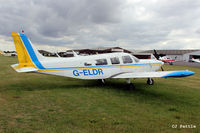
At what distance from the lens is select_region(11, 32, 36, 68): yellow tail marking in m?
7.26

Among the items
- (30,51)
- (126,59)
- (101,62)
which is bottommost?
(101,62)

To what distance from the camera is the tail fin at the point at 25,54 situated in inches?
288

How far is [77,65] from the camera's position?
26.2ft

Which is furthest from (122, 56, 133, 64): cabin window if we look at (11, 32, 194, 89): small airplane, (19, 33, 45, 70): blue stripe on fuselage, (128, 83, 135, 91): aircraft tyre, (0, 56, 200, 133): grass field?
(19, 33, 45, 70): blue stripe on fuselage

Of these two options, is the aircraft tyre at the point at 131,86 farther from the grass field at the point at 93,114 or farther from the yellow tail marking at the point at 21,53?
the yellow tail marking at the point at 21,53

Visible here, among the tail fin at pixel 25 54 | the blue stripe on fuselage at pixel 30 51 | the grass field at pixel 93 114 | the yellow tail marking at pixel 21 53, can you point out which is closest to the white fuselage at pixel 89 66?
the blue stripe on fuselage at pixel 30 51

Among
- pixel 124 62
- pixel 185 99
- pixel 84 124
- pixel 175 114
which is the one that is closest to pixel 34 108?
pixel 84 124

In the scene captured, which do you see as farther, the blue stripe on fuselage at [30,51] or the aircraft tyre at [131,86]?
the aircraft tyre at [131,86]

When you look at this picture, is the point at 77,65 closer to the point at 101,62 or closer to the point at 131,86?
the point at 101,62

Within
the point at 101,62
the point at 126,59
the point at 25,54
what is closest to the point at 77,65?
the point at 101,62

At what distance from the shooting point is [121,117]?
14.8 feet

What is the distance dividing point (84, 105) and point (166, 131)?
3.00 metres

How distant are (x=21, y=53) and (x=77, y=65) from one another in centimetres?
306

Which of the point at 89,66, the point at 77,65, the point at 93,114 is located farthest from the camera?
the point at 89,66
